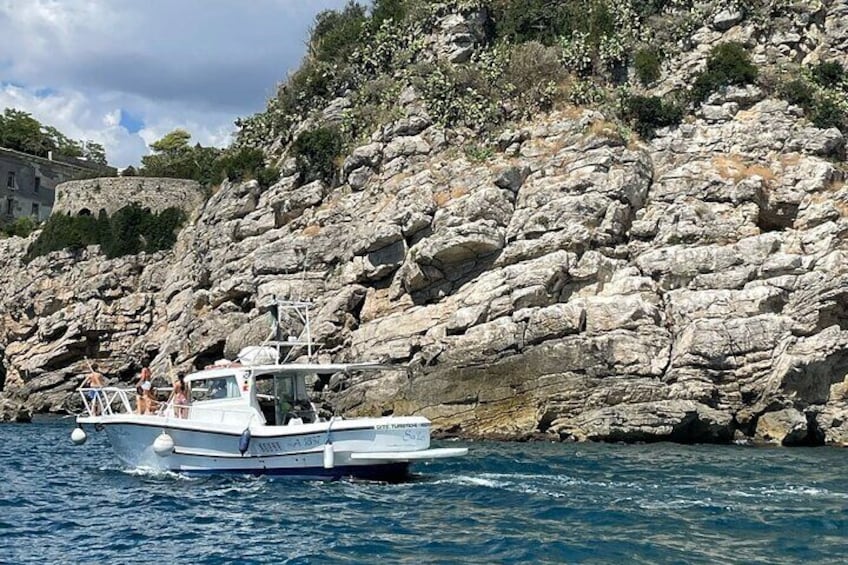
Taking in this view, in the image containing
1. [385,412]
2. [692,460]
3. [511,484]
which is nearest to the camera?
[511,484]

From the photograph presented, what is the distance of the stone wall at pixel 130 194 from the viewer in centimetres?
6097

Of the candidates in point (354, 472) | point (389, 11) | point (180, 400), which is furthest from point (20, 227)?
point (354, 472)

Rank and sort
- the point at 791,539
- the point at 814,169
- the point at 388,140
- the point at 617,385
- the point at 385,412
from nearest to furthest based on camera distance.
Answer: the point at 791,539 → the point at 617,385 → the point at 385,412 → the point at 814,169 → the point at 388,140

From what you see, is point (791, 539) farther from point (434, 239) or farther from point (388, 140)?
point (388, 140)

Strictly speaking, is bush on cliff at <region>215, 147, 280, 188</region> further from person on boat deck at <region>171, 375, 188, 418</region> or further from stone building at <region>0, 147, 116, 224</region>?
stone building at <region>0, 147, 116, 224</region>

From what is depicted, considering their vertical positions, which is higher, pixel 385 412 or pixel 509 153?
pixel 509 153

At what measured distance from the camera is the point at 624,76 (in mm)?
44875

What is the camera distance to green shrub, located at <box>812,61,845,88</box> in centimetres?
4103

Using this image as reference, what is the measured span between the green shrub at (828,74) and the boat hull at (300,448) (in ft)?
95.8

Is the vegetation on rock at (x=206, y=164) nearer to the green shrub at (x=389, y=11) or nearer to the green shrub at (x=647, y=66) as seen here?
the green shrub at (x=389, y=11)

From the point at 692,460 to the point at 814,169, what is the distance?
1660cm

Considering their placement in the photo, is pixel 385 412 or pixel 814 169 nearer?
pixel 385 412

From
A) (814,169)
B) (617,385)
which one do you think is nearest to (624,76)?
(814,169)

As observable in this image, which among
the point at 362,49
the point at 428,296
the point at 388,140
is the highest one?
the point at 362,49
